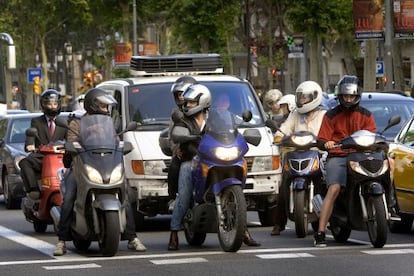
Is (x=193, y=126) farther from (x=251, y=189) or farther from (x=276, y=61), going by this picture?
(x=276, y=61)

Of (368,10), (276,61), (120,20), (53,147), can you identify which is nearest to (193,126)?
(53,147)

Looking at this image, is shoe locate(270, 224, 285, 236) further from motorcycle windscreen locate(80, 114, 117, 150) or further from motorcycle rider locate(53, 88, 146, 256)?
motorcycle windscreen locate(80, 114, 117, 150)

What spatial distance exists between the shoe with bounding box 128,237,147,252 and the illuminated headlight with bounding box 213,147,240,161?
4.28 ft

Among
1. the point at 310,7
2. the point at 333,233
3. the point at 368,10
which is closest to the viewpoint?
the point at 333,233

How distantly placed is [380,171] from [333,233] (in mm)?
1364

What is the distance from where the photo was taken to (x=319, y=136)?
15.3 m

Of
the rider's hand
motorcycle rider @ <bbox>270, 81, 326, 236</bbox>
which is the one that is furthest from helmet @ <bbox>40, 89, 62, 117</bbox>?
motorcycle rider @ <bbox>270, 81, 326, 236</bbox>

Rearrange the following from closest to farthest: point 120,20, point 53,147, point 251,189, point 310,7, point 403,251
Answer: point 403,251 < point 53,147 < point 251,189 < point 310,7 < point 120,20

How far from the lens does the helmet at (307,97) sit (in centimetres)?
1683

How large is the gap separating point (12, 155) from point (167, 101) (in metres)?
5.99

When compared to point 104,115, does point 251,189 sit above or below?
below

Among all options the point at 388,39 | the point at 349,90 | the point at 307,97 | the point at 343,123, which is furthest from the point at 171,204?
the point at 388,39

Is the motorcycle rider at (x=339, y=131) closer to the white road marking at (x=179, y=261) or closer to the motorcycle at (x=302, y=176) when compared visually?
the motorcycle at (x=302, y=176)

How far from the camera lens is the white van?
18.0m
